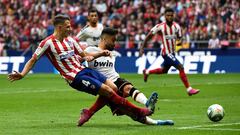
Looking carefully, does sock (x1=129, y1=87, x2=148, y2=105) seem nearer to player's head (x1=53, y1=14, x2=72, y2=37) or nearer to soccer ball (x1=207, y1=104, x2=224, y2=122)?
soccer ball (x1=207, y1=104, x2=224, y2=122)

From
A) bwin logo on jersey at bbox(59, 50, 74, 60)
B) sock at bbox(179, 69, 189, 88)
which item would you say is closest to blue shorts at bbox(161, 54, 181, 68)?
sock at bbox(179, 69, 189, 88)

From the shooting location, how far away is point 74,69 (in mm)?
13242

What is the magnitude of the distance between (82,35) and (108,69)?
7.44m

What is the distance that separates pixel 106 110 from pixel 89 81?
3.86 metres

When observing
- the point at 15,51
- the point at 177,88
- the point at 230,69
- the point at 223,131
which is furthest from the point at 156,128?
the point at 15,51

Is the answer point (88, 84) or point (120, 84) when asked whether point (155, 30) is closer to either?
point (120, 84)

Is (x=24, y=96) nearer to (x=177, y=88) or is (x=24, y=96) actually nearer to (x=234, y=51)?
(x=177, y=88)

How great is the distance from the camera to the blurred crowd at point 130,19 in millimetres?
36531

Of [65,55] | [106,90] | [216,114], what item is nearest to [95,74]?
[106,90]

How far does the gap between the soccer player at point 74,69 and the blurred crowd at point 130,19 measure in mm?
22136

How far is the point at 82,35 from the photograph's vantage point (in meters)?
21.2

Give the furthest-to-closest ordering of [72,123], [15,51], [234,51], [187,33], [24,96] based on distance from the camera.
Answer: [15,51] < [187,33] < [234,51] < [24,96] < [72,123]

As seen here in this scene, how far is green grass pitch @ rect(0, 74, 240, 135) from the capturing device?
12344 mm

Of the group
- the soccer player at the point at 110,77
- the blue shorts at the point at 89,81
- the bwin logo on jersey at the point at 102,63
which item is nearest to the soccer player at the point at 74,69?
the blue shorts at the point at 89,81
